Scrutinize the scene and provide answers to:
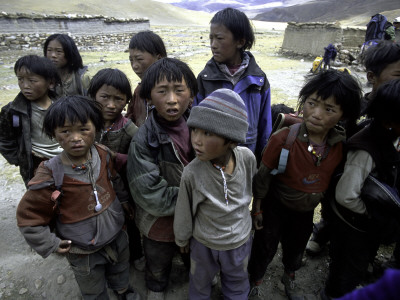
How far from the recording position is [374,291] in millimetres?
466

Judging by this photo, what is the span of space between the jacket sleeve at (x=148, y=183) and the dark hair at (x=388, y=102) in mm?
1339

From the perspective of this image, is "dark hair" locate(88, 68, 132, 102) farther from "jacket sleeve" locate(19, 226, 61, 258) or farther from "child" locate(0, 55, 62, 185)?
"jacket sleeve" locate(19, 226, 61, 258)

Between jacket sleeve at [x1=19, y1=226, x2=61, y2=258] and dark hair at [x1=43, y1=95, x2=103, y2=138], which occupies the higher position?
dark hair at [x1=43, y1=95, x2=103, y2=138]

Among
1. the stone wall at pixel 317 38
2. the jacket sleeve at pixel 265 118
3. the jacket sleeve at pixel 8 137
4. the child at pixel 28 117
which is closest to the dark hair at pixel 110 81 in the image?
the child at pixel 28 117

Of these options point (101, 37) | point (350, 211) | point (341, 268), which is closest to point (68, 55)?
point (350, 211)

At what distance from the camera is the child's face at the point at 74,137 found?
1.40 metres

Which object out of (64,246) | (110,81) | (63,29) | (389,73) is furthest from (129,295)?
(63,29)

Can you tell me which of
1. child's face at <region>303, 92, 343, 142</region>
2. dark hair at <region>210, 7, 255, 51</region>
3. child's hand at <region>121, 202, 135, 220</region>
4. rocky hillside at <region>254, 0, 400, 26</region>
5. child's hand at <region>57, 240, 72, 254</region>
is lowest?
child's hand at <region>121, 202, 135, 220</region>

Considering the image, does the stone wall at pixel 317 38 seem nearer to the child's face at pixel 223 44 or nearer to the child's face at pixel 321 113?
the child's face at pixel 223 44

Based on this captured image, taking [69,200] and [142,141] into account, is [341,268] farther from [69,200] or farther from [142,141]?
[69,200]

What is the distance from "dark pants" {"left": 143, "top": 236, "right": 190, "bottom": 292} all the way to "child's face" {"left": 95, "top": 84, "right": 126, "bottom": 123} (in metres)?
0.96

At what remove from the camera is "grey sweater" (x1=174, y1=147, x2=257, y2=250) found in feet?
4.55

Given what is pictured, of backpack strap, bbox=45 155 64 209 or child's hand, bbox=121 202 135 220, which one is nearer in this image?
backpack strap, bbox=45 155 64 209

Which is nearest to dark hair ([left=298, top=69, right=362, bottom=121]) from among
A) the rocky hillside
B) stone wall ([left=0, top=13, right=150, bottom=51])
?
stone wall ([left=0, top=13, right=150, bottom=51])
